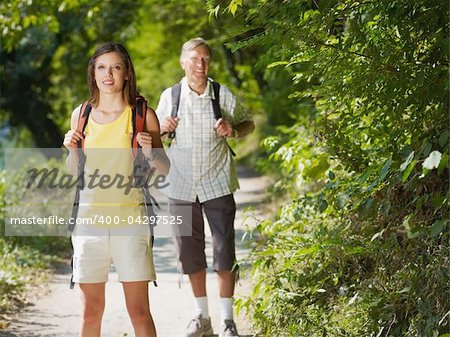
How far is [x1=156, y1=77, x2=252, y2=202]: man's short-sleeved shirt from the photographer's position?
5.98 metres

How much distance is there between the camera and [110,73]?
4.71 m

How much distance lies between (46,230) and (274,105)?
25.7 ft

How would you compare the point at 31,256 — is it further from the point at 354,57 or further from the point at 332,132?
the point at 354,57

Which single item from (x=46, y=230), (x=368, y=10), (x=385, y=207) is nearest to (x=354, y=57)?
(x=368, y=10)

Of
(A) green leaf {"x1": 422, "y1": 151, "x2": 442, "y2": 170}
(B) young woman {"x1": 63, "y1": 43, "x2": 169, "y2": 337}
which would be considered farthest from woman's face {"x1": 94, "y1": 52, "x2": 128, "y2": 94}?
(A) green leaf {"x1": 422, "y1": 151, "x2": 442, "y2": 170}

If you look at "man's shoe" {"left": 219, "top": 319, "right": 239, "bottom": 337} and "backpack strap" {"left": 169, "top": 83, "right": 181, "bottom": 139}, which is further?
"backpack strap" {"left": 169, "top": 83, "right": 181, "bottom": 139}

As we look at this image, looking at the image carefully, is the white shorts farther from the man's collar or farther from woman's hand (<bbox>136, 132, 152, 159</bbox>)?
the man's collar

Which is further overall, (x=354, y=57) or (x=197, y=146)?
(x=197, y=146)

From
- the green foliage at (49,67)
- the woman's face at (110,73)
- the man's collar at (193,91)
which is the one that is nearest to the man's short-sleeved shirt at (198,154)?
the man's collar at (193,91)

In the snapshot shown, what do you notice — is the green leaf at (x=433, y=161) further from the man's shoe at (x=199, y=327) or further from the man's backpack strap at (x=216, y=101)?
the man's shoe at (x=199, y=327)

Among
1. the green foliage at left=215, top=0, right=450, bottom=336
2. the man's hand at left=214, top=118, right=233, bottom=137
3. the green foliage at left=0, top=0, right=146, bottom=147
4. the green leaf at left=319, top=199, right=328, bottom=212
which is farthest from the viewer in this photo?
the green foliage at left=0, top=0, right=146, bottom=147

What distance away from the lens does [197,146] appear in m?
6.00

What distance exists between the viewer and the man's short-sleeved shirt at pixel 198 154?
598 centimetres

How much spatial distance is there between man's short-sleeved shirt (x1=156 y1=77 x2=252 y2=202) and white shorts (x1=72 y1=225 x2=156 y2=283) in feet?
4.49
